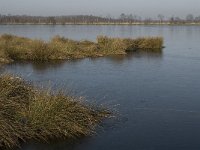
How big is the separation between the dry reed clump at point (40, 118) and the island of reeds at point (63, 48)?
1242cm

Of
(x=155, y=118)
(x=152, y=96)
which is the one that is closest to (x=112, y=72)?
(x=152, y=96)

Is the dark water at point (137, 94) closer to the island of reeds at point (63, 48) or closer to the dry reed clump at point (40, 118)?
the dry reed clump at point (40, 118)

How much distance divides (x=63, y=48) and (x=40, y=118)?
16.1m

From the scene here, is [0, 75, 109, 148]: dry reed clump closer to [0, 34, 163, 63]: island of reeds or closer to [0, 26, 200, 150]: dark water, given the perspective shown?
[0, 26, 200, 150]: dark water

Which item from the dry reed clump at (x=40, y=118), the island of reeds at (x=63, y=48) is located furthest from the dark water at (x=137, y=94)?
the island of reeds at (x=63, y=48)

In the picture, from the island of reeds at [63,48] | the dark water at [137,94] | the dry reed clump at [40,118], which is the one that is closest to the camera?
the dry reed clump at [40,118]

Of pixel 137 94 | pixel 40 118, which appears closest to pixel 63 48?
pixel 137 94

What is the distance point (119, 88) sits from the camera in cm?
1462

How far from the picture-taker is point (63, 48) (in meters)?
24.8

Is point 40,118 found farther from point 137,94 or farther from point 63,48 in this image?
point 63,48

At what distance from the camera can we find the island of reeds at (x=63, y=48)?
904 inches

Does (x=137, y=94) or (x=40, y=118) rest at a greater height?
(x=40, y=118)

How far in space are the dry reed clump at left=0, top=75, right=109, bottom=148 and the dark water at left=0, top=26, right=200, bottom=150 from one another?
0.30m

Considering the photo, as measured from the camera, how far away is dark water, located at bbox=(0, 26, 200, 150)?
8.80 metres
